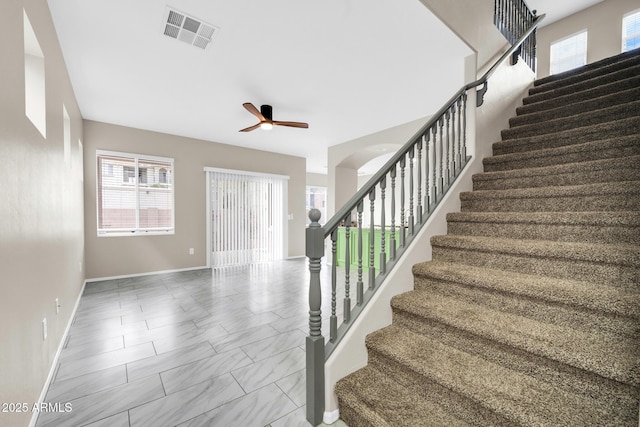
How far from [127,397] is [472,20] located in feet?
14.8

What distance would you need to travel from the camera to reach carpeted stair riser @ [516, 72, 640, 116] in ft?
9.39

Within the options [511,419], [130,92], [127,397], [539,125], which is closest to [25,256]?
[127,397]

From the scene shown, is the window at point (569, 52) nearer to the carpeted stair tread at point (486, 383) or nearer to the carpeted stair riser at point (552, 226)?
the carpeted stair riser at point (552, 226)

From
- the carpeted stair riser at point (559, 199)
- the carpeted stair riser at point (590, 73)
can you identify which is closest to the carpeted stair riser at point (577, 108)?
the carpeted stair riser at point (590, 73)

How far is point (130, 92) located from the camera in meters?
3.70

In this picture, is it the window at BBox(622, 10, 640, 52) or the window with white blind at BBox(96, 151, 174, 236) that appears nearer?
the window at BBox(622, 10, 640, 52)

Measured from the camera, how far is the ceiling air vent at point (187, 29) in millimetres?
2330

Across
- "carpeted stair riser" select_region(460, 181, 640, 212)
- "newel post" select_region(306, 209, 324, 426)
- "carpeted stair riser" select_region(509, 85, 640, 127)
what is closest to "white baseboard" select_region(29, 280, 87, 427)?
"newel post" select_region(306, 209, 324, 426)

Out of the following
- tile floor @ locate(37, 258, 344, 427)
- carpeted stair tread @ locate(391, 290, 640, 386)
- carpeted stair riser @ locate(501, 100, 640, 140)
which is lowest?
tile floor @ locate(37, 258, 344, 427)

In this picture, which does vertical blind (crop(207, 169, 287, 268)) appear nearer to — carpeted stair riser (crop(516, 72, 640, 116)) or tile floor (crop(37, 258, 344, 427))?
tile floor (crop(37, 258, 344, 427))

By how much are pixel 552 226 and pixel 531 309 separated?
0.73 metres

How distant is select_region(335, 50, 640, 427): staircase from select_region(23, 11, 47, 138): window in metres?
2.74

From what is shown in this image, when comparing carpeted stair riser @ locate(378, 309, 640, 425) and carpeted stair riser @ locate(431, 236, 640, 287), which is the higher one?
carpeted stair riser @ locate(431, 236, 640, 287)

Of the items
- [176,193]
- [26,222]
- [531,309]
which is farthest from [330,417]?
[176,193]
